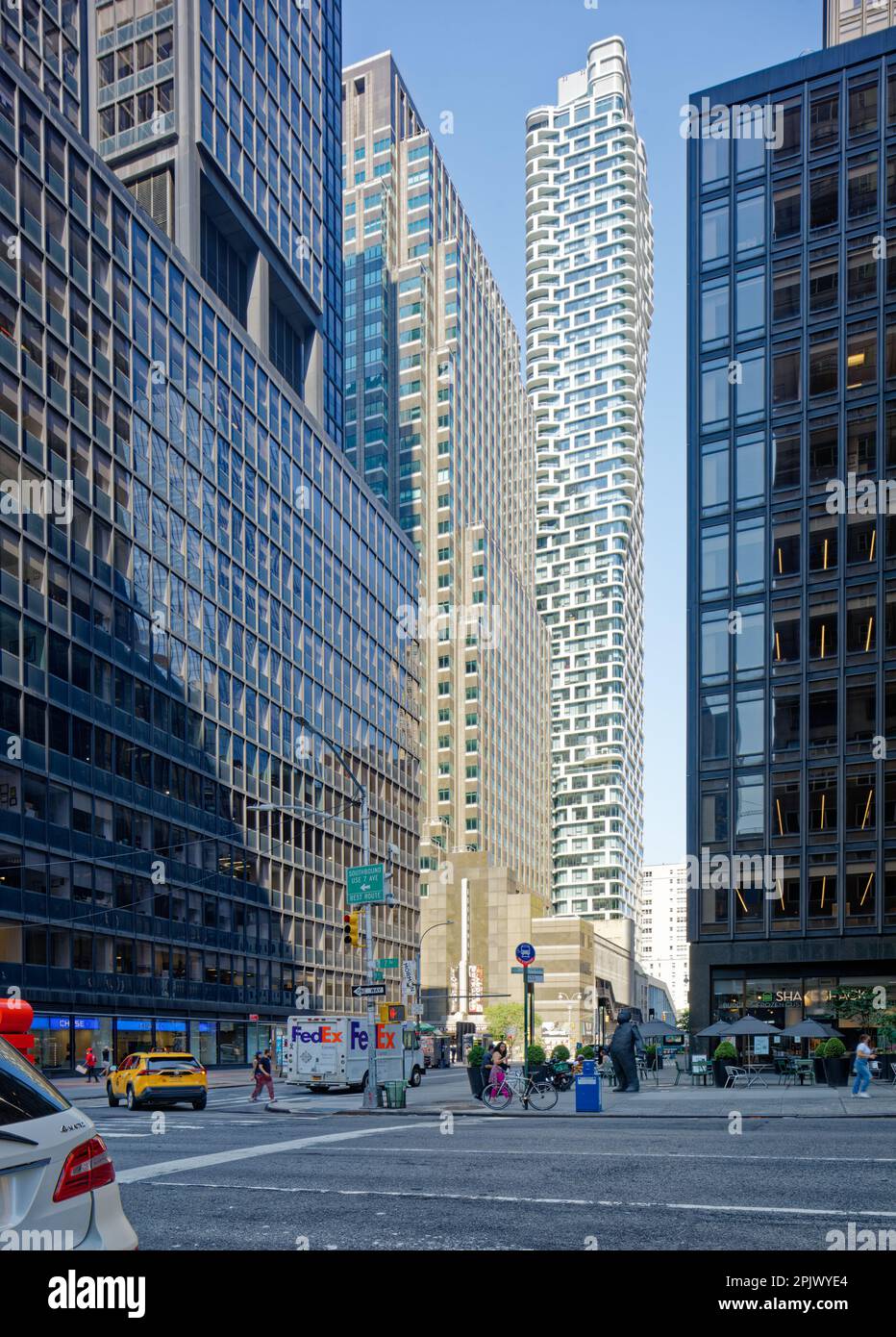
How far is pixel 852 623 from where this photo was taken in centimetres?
5706

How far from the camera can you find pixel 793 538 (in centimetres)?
5909

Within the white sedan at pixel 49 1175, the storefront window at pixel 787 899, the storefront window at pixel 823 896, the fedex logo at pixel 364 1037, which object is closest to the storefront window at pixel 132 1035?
the fedex logo at pixel 364 1037

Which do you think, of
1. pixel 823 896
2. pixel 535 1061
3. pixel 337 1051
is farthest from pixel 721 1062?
pixel 823 896

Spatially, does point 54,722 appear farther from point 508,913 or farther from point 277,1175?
point 508,913

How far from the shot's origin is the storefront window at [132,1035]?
57.3m

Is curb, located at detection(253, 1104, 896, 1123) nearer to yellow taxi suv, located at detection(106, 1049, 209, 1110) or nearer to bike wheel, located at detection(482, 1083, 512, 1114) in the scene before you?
bike wheel, located at detection(482, 1083, 512, 1114)

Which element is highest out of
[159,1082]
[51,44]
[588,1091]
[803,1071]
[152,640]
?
[51,44]

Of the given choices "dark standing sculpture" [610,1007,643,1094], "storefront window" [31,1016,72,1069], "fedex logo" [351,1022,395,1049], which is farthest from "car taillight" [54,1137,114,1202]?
"storefront window" [31,1016,72,1069]

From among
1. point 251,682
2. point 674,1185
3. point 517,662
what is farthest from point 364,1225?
point 517,662

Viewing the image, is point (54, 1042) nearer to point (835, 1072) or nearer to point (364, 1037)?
point (364, 1037)

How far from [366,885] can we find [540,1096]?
724cm

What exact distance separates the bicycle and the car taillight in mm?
23367

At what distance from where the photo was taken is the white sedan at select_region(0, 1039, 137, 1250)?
15.6 ft
